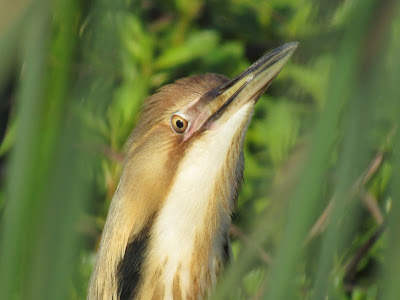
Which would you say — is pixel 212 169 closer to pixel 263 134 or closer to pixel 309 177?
pixel 309 177

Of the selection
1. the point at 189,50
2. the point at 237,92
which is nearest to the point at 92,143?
the point at 237,92

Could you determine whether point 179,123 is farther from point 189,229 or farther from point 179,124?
point 189,229

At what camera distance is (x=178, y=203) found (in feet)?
3.94

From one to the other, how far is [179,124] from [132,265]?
11.4 inches

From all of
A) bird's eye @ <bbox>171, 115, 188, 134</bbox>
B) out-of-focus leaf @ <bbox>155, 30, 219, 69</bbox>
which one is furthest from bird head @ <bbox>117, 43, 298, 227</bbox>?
out-of-focus leaf @ <bbox>155, 30, 219, 69</bbox>

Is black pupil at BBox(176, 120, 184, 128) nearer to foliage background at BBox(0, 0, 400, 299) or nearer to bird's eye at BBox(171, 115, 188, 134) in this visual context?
bird's eye at BBox(171, 115, 188, 134)

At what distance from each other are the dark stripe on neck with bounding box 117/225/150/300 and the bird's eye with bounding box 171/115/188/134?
197 mm

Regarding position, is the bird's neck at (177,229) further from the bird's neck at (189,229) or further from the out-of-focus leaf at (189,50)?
the out-of-focus leaf at (189,50)

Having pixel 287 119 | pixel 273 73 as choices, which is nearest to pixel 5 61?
pixel 273 73

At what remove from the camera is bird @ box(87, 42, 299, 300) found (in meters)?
1.20

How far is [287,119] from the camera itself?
2.01 metres

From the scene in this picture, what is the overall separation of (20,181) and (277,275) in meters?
0.19

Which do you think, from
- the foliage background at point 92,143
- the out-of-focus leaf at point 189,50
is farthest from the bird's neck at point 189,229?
the out-of-focus leaf at point 189,50

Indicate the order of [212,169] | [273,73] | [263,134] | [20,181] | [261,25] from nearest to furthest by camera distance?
1. [20,181]
2. [273,73]
3. [212,169]
4. [263,134]
5. [261,25]
